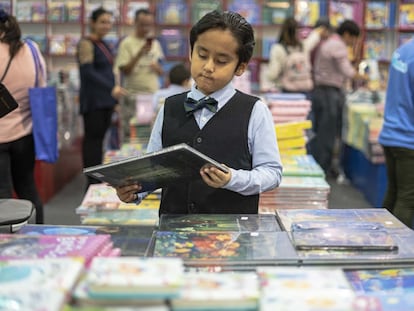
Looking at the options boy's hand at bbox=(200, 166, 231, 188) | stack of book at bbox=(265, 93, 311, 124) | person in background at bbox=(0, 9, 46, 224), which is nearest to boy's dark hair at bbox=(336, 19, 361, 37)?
stack of book at bbox=(265, 93, 311, 124)

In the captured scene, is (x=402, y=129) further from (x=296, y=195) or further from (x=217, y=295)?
(x=217, y=295)

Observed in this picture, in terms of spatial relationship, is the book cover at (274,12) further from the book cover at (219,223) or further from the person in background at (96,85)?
the book cover at (219,223)

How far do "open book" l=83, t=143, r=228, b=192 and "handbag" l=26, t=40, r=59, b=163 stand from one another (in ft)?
5.43

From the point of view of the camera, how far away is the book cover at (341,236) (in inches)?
64.2

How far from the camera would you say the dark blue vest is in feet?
6.71

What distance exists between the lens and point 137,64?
→ 6.02 m

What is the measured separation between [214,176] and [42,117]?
6.38ft

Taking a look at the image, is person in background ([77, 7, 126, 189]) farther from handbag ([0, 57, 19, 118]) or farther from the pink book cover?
the pink book cover

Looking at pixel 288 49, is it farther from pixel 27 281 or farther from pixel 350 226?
pixel 27 281

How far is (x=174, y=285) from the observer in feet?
3.76

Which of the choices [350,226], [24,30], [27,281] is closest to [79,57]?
[24,30]

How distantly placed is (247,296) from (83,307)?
0.28m

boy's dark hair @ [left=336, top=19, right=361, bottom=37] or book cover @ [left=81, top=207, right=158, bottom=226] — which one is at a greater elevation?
boy's dark hair @ [left=336, top=19, right=361, bottom=37]

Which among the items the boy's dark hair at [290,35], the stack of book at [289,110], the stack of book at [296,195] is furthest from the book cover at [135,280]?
the boy's dark hair at [290,35]
